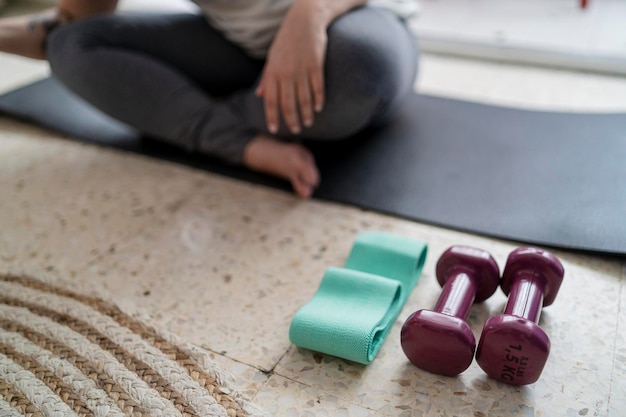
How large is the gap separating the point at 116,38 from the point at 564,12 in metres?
1.32

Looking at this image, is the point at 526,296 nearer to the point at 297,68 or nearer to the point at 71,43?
the point at 297,68

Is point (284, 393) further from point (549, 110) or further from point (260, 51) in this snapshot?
point (549, 110)

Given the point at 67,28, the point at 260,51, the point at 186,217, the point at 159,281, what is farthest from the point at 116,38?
the point at 159,281

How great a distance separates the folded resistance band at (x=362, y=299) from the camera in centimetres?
75

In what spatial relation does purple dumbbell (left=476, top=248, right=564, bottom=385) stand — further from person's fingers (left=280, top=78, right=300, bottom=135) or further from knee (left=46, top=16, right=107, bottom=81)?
knee (left=46, top=16, right=107, bottom=81)

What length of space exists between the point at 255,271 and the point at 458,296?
33cm

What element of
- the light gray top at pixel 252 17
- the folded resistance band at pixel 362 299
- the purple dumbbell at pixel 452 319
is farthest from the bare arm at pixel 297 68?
the purple dumbbell at pixel 452 319

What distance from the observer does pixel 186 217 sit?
1080mm

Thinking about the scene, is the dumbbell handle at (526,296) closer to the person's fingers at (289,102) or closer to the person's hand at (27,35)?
the person's fingers at (289,102)

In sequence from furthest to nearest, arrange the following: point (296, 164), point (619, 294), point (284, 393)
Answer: point (296, 164) → point (619, 294) → point (284, 393)

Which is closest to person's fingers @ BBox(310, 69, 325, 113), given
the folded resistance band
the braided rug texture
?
the folded resistance band

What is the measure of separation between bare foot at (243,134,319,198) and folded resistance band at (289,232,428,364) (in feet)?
0.72

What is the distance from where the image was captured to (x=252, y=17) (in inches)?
46.1

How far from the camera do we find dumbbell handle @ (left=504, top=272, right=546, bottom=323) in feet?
2.37
